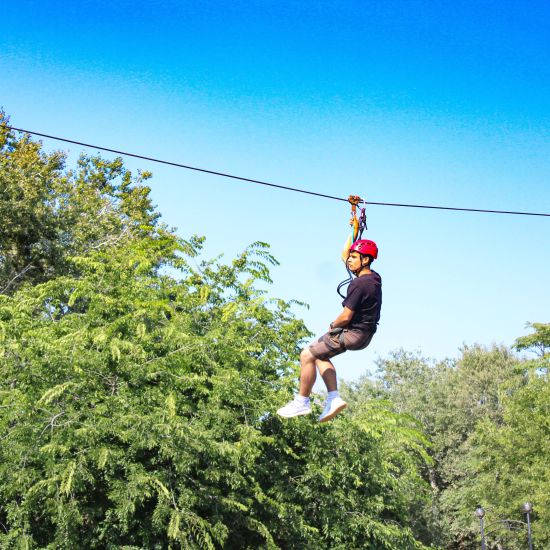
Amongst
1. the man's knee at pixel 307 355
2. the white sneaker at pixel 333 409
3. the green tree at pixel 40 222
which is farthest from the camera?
the green tree at pixel 40 222

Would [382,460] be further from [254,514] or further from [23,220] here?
[23,220]

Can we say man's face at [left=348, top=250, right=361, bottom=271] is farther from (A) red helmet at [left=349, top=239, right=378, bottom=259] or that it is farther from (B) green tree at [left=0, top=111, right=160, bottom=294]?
(B) green tree at [left=0, top=111, right=160, bottom=294]

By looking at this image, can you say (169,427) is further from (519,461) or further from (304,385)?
(519,461)

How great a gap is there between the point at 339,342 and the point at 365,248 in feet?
3.32

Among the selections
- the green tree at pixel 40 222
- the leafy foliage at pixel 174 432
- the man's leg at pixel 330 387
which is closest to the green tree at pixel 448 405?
the green tree at pixel 40 222

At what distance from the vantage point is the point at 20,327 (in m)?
14.0

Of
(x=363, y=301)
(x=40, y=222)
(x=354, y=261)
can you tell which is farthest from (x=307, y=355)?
(x=40, y=222)

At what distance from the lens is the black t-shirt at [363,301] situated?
6.69m

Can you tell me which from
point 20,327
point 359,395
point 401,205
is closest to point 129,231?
point 20,327

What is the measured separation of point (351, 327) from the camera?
22.3ft

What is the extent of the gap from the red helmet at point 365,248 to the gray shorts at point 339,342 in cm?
75

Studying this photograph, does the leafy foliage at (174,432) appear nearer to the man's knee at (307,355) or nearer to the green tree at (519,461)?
the man's knee at (307,355)

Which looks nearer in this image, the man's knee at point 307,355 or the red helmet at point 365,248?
the man's knee at point 307,355

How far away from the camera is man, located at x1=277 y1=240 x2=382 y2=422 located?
22.0ft
